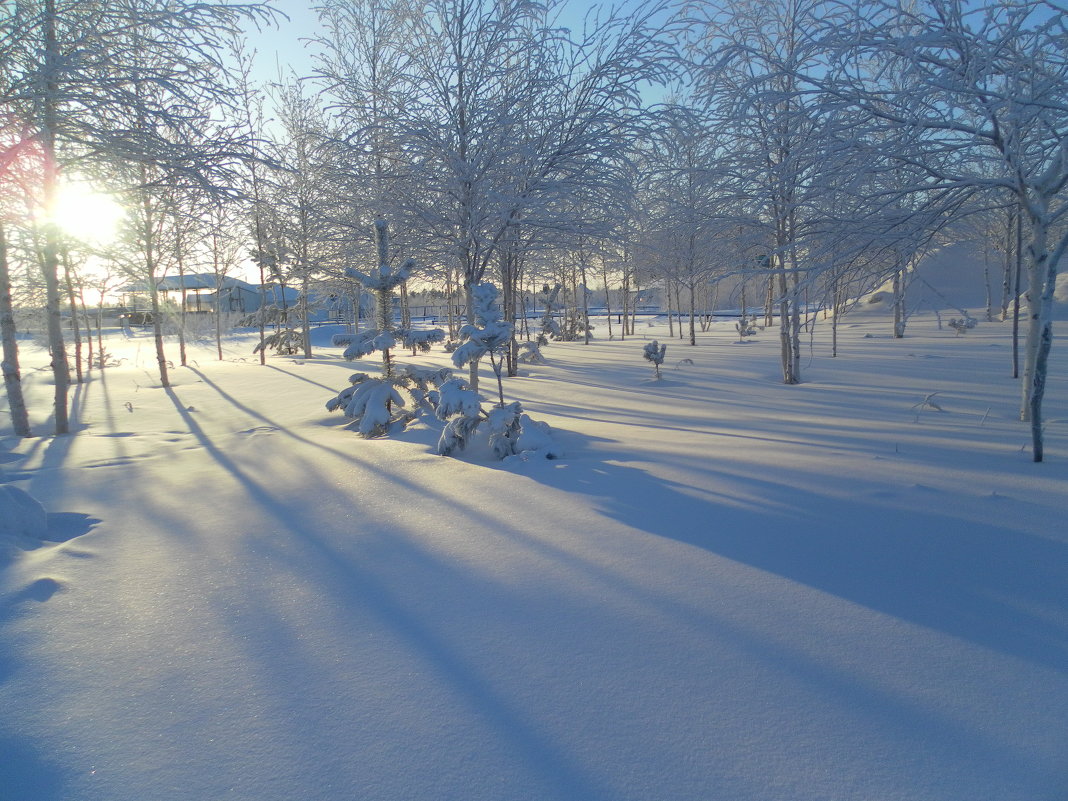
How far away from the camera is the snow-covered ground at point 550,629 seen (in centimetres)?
183

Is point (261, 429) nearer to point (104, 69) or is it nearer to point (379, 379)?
point (379, 379)

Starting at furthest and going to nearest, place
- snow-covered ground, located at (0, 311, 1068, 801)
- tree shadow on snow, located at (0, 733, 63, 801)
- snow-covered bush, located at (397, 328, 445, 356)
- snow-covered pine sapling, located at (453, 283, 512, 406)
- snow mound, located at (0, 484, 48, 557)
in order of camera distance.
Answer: snow-covered bush, located at (397, 328, 445, 356) → snow-covered pine sapling, located at (453, 283, 512, 406) → snow mound, located at (0, 484, 48, 557) → snow-covered ground, located at (0, 311, 1068, 801) → tree shadow on snow, located at (0, 733, 63, 801)

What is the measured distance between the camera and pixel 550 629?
8.61ft

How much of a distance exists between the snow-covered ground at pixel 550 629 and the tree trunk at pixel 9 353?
3825 mm

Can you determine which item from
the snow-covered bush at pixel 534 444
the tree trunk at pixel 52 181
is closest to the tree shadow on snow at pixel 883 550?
the snow-covered bush at pixel 534 444

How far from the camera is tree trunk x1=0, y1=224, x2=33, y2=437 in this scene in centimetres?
775

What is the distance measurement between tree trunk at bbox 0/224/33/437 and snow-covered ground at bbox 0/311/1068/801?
3.82 m

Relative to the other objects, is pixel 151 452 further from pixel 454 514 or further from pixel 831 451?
pixel 831 451

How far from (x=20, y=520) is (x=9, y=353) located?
642 centimetres

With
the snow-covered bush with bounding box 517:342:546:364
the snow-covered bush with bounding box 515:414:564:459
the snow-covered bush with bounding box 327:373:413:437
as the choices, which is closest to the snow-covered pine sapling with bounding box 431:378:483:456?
the snow-covered bush with bounding box 515:414:564:459

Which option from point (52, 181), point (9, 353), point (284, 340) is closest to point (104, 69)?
point (52, 181)

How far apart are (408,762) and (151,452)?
6.54 metres

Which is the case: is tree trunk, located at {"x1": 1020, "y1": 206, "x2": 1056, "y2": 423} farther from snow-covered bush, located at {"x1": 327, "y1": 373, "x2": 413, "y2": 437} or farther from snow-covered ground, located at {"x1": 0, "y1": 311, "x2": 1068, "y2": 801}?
snow-covered bush, located at {"x1": 327, "y1": 373, "x2": 413, "y2": 437}

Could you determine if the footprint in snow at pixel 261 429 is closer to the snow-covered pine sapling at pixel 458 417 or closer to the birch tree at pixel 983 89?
the snow-covered pine sapling at pixel 458 417
